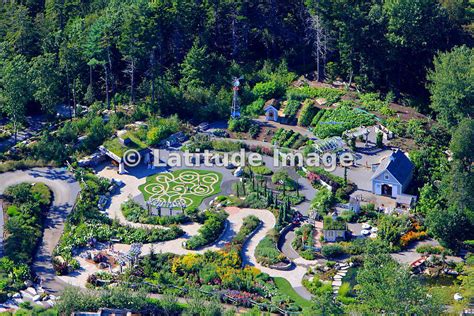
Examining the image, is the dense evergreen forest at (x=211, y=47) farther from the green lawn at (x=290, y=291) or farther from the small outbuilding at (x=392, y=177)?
the green lawn at (x=290, y=291)

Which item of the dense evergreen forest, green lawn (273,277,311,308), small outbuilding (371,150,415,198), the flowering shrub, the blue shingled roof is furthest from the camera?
the dense evergreen forest

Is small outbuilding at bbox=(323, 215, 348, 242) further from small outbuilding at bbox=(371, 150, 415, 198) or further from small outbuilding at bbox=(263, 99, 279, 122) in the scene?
small outbuilding at bbox=(263, 99, 279, 122)

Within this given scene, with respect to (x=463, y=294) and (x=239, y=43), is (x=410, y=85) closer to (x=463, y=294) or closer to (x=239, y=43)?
(x=239, y=43)

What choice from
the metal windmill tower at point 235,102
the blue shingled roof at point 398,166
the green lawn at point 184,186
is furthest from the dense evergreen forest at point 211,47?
the blue shingled roof at point 398,166

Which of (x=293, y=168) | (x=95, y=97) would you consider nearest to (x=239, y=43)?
(x=95, y=97)

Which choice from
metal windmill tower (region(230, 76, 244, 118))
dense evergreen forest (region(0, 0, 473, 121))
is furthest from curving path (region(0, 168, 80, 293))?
metal windmill tower (region(230, 76, 244, 118))

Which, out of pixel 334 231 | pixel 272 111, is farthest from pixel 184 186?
pixel 334 231

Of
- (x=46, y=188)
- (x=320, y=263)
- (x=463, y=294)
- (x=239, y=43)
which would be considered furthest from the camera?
(x=239, y=43)
